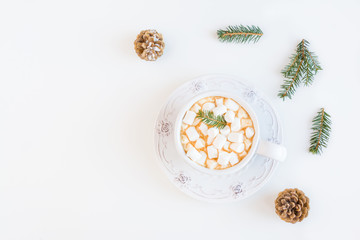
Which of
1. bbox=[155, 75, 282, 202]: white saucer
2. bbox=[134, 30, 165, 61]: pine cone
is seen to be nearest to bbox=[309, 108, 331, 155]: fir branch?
bbox=[155, 75, 282, 202]: white saucer

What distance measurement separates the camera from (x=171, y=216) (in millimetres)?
1098

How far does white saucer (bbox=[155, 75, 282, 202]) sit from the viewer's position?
40.9 inches

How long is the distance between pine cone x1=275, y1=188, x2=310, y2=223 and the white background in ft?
0.22

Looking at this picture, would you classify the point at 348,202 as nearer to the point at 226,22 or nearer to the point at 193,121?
the point at 193,121

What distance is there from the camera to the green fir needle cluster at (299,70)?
1080 millimetres

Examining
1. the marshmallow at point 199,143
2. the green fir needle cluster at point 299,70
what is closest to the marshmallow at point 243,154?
the marshmallow at point 199,143

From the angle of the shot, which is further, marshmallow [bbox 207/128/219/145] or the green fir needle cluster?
the green fir needle cluster

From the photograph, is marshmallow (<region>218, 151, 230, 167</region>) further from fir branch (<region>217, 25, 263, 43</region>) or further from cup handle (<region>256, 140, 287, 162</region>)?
fir branch (<region>217, 25, 263, 43</region>)

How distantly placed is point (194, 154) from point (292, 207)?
0.36 m

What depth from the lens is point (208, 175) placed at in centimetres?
103

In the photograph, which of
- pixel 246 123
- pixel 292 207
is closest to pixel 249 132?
pixel 246 123

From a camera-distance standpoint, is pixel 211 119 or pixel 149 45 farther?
pixel 149 45

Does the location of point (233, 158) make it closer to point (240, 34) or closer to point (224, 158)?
point (224, 158)

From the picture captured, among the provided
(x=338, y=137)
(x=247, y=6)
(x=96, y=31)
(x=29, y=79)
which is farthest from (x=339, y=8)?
(x=29, y=79)
